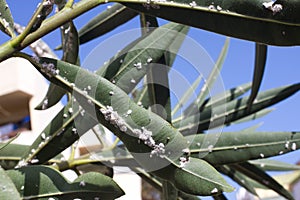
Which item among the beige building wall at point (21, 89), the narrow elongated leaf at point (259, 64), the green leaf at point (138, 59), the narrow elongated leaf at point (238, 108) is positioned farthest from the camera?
the beige building wall at point (21, 89)

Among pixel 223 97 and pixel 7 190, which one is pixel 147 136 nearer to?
pixel 7 190

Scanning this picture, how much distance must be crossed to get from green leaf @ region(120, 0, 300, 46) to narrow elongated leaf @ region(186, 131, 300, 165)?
237 mm

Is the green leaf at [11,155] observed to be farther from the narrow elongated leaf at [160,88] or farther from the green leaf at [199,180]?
the green leaf at [199,180]

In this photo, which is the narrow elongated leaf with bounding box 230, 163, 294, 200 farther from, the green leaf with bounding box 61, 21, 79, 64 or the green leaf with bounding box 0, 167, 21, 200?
the green leaf with bounding box 0, 167, 21, 200

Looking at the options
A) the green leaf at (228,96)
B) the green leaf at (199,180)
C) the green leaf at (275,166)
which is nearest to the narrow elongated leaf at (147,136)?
the green leaf at (199,180)

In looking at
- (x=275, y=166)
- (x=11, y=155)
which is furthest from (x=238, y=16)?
(x=275, y=166)

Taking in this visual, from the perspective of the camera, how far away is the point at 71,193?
59 cm

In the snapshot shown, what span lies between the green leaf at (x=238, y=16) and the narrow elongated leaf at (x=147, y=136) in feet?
0.32

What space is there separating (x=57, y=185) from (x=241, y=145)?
0.31 m

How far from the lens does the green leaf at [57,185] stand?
576 millimetres

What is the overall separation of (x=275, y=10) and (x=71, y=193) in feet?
0.98

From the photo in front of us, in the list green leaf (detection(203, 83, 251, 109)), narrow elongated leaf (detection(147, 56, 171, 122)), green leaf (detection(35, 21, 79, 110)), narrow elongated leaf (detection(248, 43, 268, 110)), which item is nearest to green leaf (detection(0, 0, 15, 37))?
green leaf (detection(35, 21, 79, 110))

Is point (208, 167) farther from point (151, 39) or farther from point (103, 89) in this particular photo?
point (151, 39)

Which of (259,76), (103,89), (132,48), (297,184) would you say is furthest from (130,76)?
(297,184)
